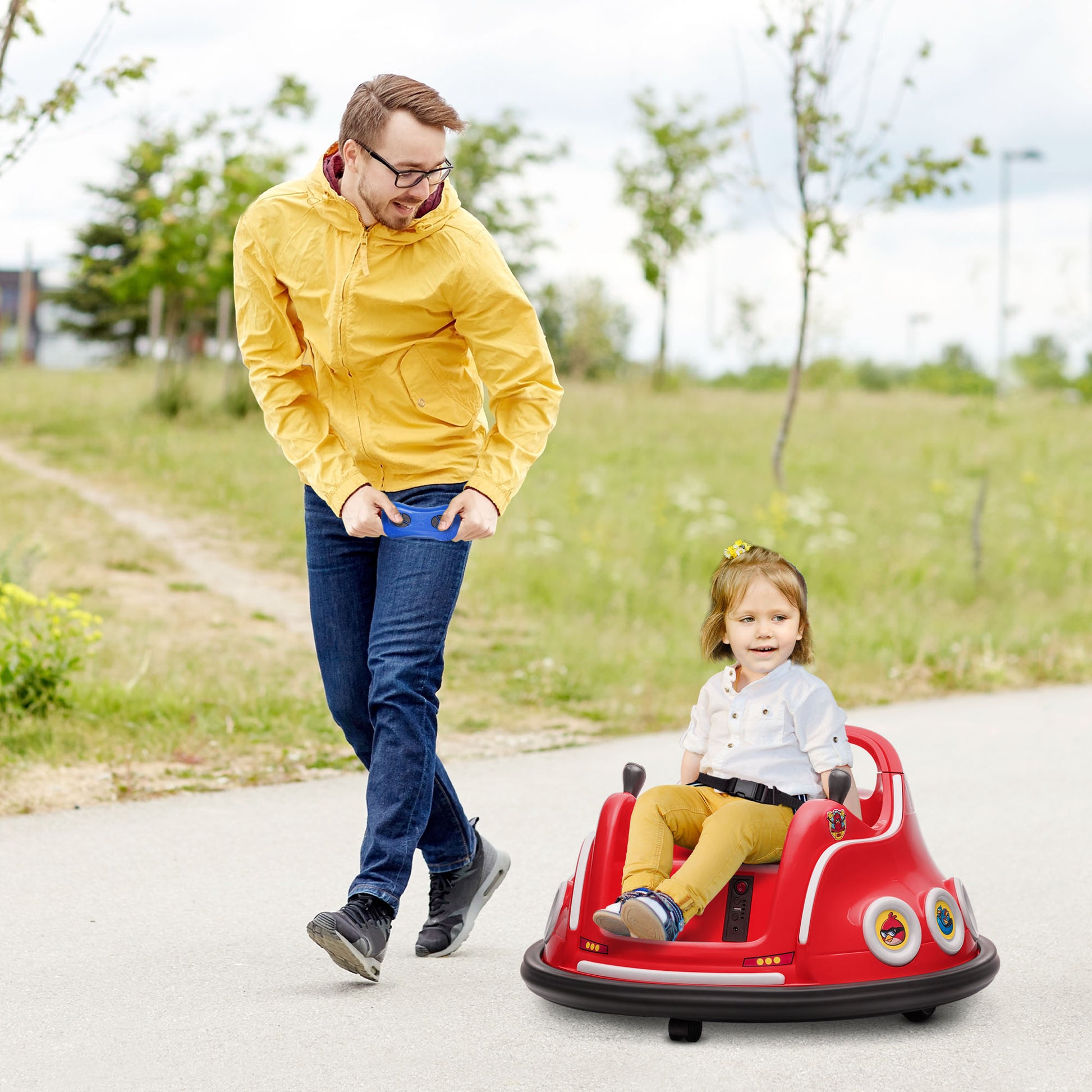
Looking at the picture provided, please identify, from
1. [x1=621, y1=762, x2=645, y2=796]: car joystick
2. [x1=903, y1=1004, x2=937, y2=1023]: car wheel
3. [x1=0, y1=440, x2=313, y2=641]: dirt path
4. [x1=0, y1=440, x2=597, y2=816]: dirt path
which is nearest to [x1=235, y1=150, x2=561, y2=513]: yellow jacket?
[x1=621, y1=762, x2=645, y2=796]: car joystick

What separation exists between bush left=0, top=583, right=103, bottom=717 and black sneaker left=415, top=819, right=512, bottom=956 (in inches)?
112

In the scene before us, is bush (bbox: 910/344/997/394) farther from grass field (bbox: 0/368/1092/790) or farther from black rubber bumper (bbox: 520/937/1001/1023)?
black rubber bumper (bbox: 520/937/1001/1023)

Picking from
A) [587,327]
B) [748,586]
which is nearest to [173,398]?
[748,586]

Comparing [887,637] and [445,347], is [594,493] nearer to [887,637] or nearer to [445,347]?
[887,637]

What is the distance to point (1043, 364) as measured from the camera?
4428 centimetres

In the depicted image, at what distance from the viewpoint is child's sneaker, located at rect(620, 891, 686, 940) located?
3221 mm

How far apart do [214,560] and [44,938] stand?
783 cm

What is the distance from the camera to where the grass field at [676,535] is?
8.71 metres

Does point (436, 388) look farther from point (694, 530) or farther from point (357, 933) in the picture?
point (694, 530)

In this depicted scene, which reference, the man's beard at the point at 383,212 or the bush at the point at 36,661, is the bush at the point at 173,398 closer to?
the bush at the point at 36,661

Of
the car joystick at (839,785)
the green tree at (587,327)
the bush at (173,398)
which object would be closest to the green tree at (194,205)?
the bush at (173,398)

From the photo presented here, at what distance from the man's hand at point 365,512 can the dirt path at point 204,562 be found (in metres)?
5.61

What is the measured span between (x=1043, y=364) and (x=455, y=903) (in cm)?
4346

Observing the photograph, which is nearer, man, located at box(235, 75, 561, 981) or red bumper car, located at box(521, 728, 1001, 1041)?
red bumper car, located at box(521, 728, 1001, 1041)
